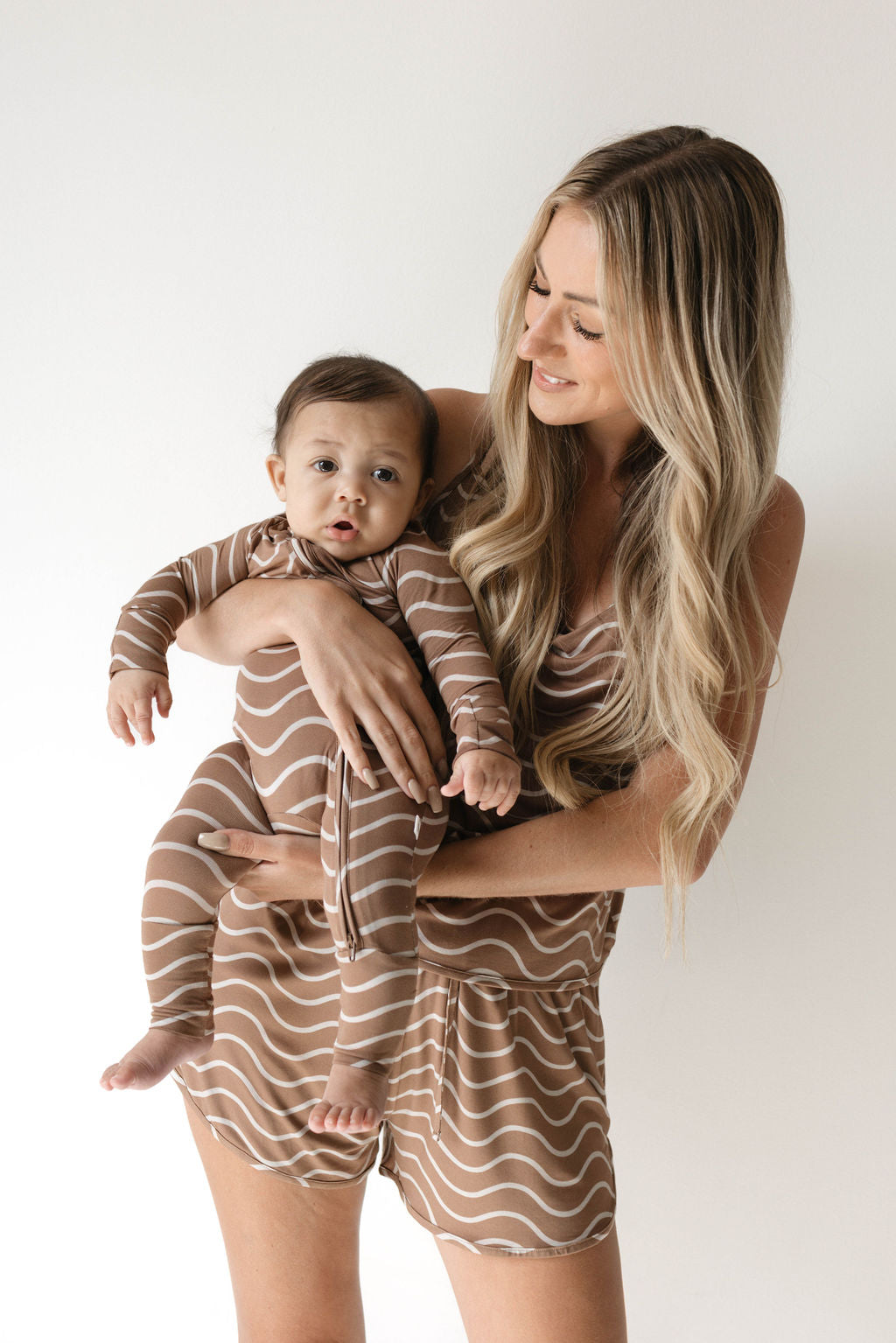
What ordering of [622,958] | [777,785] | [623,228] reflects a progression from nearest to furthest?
[623,228] → [777,785] → [622,958]

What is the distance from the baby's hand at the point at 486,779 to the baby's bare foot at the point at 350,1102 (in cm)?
34

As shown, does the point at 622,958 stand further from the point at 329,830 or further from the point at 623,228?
the point at 623,228

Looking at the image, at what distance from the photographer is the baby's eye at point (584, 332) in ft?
4.77

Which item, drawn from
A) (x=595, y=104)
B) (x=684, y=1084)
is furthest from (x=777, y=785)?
Answer: (x=595, y=104)

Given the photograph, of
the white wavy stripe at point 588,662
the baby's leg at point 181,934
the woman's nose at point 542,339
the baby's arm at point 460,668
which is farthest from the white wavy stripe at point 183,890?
the woman's nose at point 542,339

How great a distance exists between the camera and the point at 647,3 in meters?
1.90

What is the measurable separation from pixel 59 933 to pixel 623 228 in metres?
1.81

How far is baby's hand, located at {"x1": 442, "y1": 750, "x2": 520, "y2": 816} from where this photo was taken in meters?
1.37

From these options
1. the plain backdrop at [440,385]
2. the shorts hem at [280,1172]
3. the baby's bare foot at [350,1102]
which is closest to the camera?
the baby's bare foot at [350,1102]

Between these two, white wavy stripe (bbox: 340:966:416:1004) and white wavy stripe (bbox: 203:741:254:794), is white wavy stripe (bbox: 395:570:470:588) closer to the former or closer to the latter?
white wavy stripe (bbox: 203:741:254:794)

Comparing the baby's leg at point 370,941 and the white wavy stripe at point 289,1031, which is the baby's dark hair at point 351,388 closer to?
the baby's leg at point 370,941

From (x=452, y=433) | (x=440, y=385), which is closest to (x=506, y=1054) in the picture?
(x=452, y=433)

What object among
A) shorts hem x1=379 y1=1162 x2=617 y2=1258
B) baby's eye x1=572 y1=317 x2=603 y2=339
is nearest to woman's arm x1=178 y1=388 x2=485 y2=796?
baby's eye x1=572 y1=317 x2=603 y2=339

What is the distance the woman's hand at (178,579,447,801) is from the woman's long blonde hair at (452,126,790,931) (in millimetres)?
159
